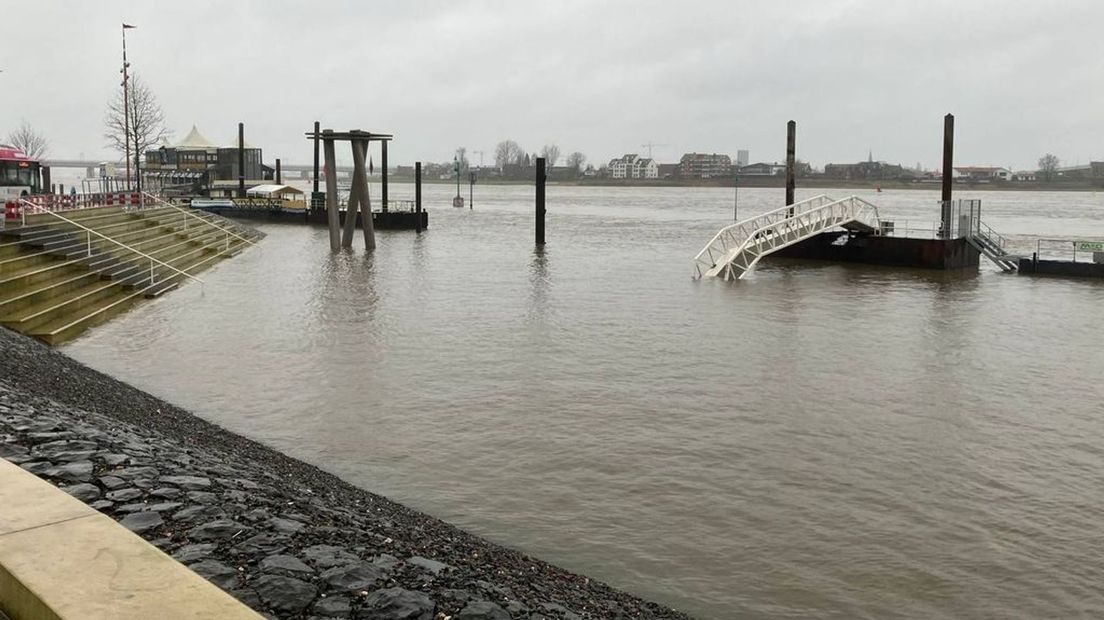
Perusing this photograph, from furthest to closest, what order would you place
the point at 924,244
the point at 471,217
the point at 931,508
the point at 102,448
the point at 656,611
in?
the point at 471,217
the point at 924,244
the point at 931,508
the point at 102,448
the point at 656,611

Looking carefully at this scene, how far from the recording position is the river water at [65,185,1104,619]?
8.83 metres

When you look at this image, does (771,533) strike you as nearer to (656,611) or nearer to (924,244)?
(656,611)

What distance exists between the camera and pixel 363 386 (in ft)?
51.9

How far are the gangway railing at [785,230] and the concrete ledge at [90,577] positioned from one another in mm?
27830

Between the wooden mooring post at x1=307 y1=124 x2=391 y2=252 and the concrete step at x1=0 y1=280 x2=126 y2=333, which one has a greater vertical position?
the wooden mooring post at x1=307 y1=124 x2=391 y2=252

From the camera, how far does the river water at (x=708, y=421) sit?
29.0ft

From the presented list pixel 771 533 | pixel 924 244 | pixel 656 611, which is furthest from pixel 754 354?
pixel 924 244

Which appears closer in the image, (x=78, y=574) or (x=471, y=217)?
(x=78, y=574)

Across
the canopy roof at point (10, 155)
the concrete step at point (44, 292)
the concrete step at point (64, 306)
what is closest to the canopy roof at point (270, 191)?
the canopy roof at point (10, 155)

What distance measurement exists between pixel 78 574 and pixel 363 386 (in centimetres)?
1103

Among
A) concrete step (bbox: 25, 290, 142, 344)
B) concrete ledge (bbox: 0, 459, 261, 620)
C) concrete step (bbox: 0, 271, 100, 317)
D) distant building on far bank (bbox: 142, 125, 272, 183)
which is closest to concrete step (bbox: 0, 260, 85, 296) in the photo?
concrete step (bbox: 0, 271, 100, 317)

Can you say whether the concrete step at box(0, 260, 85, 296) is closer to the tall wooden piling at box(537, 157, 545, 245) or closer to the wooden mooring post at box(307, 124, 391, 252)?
the wooden mooring post at box(307, 124, 391, 252)

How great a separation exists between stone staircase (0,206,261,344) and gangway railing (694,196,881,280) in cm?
1733

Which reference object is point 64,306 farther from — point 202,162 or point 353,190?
point 202,162
